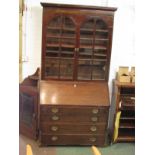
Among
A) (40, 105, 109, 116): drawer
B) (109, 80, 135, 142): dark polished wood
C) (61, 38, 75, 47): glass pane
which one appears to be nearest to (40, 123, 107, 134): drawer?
(40, 105, 109, 116): drawer

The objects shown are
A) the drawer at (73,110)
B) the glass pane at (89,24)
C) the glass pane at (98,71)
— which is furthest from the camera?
the glass pane at (98,71)

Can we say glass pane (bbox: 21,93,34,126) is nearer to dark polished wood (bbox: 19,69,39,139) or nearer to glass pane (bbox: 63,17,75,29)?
dark polished wood (bbox: 19,69,39,139)

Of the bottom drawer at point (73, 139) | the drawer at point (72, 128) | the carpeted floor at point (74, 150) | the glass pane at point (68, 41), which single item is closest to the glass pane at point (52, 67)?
the glass pane at point (68, 41)

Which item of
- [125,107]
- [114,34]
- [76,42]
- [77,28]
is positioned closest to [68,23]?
[77,28]

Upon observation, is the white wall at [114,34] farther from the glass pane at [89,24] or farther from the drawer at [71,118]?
the drawer at [71,118]

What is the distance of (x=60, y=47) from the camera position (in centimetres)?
287

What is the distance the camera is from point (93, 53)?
2928 mm

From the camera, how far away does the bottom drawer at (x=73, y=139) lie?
2865 millimetres

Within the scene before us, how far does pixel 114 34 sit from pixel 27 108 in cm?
151

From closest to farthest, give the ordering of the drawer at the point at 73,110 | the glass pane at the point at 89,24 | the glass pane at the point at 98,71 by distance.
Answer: the drawer at the point at 73,110 < the glass pane at the point at 89,24 < the glass pane at the point at 98,71

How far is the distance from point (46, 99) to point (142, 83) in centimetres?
229

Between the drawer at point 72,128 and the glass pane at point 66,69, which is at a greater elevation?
the glass pane at point 66,69

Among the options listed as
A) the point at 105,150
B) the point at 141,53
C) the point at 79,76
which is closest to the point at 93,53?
the point at 79,76

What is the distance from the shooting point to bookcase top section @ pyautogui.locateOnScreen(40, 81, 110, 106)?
2791mm
